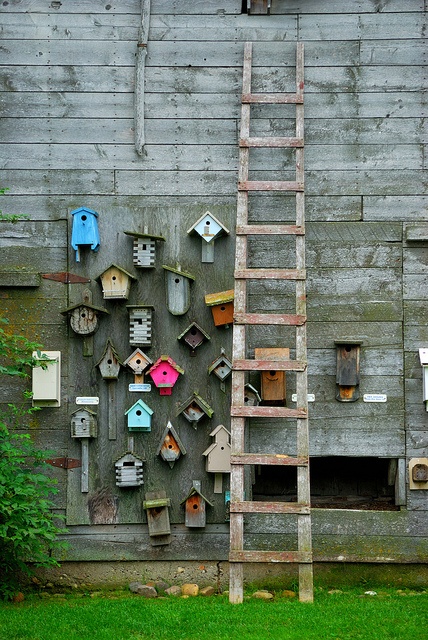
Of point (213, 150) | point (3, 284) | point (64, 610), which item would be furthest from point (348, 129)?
point (64, 610)

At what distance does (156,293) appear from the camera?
7602 millimetres

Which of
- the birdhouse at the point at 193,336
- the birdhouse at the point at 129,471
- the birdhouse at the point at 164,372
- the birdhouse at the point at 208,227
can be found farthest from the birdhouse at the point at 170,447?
the birdhouse at the point at 208,227

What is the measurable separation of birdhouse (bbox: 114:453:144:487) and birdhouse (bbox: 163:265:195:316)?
1.19 metres

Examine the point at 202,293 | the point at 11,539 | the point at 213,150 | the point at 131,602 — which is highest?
the point at 213,150

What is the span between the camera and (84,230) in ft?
24.8

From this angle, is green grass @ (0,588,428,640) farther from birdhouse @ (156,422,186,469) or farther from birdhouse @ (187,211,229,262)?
birdhouse @ (187,211,229,262)

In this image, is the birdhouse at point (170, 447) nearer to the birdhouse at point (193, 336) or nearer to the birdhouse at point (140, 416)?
the birdhouse at point (140, 416)

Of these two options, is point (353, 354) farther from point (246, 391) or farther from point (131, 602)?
point (131, 602)

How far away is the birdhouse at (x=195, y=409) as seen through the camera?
744cm

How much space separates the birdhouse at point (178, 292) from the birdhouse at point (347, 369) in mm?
1234

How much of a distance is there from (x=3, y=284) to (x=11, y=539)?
209 cm

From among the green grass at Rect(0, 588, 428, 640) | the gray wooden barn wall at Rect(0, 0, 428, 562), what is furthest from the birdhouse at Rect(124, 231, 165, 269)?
the green grass at Rect(0, 588, 428, 640)

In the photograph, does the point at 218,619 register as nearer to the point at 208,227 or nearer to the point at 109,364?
the point at 109,364

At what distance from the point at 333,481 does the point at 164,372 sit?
6.56 feet
